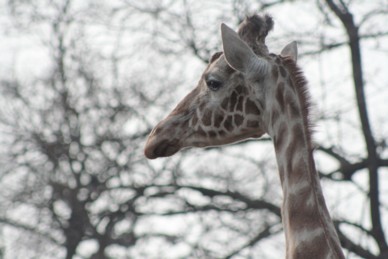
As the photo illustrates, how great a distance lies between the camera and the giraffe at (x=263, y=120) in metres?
6.99

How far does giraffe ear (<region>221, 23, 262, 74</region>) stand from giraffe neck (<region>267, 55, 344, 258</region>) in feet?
0.58

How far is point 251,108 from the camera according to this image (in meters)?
7.79

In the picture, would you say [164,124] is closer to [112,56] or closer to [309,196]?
[309,196]

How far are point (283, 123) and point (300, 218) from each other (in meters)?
0.69

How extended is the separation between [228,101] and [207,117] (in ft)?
0.60

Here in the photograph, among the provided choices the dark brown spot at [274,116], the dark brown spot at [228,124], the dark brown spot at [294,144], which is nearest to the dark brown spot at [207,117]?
the dark brown spot at [228,124]

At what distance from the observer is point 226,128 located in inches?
313

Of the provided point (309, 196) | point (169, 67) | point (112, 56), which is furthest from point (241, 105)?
point (112, 56)

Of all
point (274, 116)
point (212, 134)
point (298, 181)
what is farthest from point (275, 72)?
Result: point (298, 181)

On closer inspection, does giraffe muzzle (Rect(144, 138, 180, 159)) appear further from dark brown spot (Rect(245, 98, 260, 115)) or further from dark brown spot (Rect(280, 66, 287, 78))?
dark brown spot (Rect(280, 66, 287, 78))

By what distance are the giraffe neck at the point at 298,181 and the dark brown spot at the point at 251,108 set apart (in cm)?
15

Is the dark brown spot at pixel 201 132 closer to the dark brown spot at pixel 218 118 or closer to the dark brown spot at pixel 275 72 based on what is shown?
the dark brown spot at pixel 218 118

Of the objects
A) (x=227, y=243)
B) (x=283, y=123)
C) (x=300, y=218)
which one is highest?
(x=283, y=123)

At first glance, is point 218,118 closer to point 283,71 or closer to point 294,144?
point 283,71
